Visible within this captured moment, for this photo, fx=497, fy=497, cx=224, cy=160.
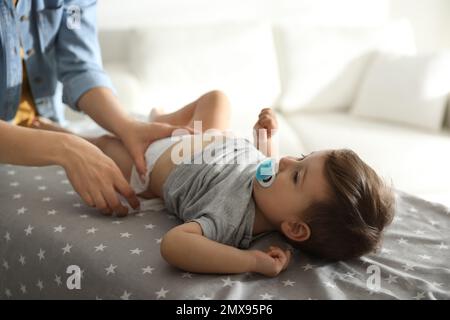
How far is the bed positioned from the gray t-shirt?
48mm

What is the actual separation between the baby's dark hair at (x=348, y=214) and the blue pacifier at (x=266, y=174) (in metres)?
0.11

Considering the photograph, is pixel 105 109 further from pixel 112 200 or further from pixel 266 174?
pixel 266 174

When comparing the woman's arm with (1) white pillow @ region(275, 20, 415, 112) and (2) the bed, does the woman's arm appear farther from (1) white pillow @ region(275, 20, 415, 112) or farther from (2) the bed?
(1) white pillow @ region(275, 20, 415, 112)

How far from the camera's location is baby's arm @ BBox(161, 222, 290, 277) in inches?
33.9

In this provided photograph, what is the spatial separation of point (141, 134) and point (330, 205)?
1.78ft

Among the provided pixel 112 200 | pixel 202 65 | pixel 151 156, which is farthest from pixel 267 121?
pixel 202 65

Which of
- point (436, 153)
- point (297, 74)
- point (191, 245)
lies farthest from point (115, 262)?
point (297, 74)

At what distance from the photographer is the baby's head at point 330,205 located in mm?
936

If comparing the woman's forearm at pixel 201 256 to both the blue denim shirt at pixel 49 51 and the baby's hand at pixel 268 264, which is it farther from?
the blue denim shirt at pixel 49 51

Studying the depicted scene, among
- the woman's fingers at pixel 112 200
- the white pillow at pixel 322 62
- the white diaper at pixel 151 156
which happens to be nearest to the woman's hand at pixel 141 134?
Result: the white diaper at pixel 151 156

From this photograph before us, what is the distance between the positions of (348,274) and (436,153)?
1265mm

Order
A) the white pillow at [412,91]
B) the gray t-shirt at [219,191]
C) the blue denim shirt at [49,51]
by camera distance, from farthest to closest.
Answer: the white pillow at [412,91] < the blue denim shirt at [49,51] < the gray t-shirt at [219,191]
